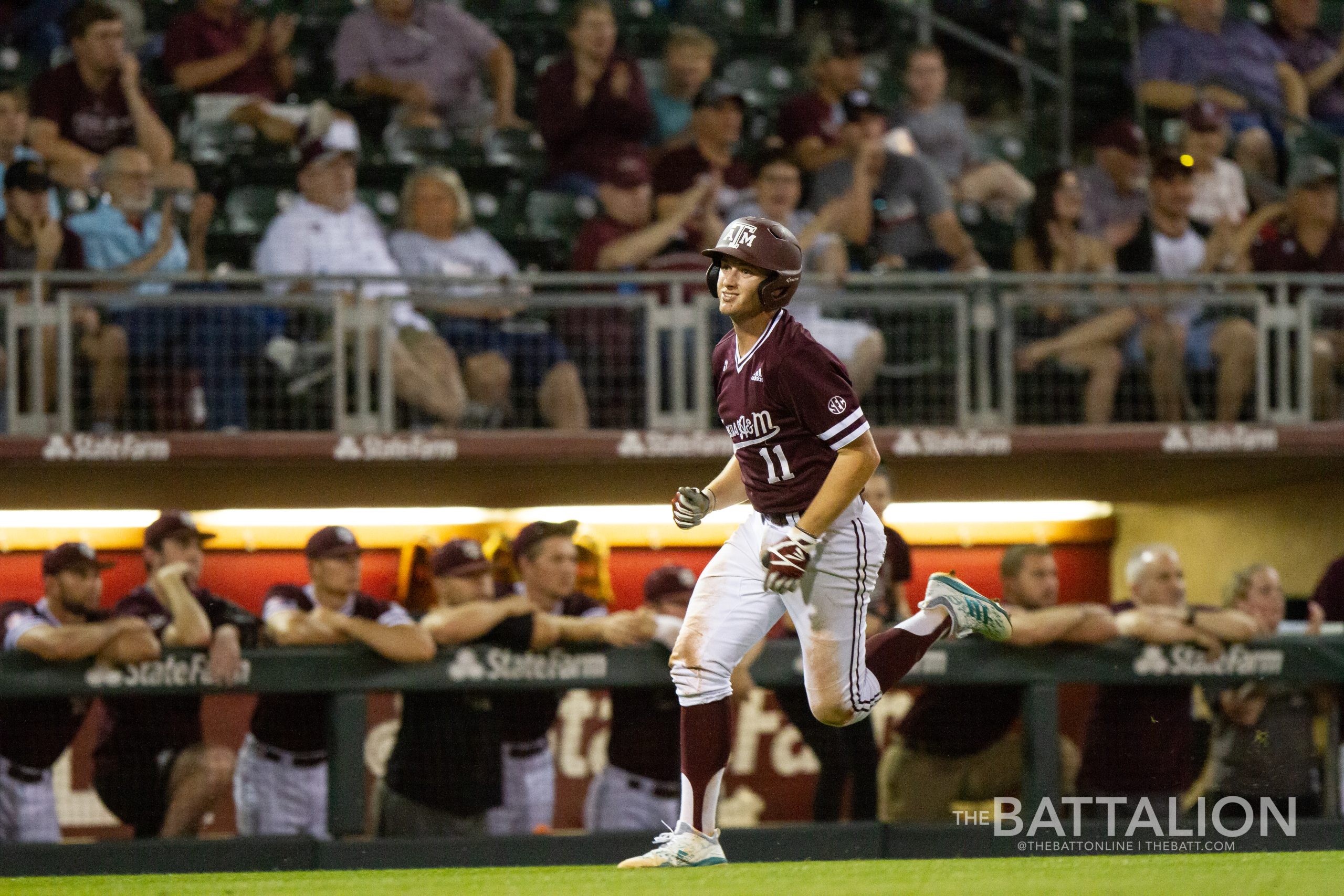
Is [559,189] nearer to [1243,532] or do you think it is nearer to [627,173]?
[627,173]

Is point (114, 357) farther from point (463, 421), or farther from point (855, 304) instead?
point (855, 304)

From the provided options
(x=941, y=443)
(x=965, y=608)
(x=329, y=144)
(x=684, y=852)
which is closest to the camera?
(x=684, y=852)

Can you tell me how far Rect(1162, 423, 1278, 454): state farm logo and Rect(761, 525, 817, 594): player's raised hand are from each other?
434 centimetres

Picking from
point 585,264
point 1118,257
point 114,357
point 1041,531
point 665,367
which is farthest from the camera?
point 1041,531

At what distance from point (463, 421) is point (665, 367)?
98 cm

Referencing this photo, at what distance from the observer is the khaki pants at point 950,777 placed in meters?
6.93

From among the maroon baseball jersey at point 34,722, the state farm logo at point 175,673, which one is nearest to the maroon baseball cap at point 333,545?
the state farm logo at point 175,673

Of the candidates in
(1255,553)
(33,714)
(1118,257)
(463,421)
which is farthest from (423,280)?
(1255,553)

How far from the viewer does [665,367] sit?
26.6 ft

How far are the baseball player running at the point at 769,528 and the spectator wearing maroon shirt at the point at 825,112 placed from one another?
465 centimetres

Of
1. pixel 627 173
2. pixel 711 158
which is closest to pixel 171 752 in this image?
pixel 627 173

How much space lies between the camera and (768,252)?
4.64 m

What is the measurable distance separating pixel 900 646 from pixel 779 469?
717 millimetres

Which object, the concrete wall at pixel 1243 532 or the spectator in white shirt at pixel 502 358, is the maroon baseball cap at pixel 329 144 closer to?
the spectator in white shirt at pixel 502 358
